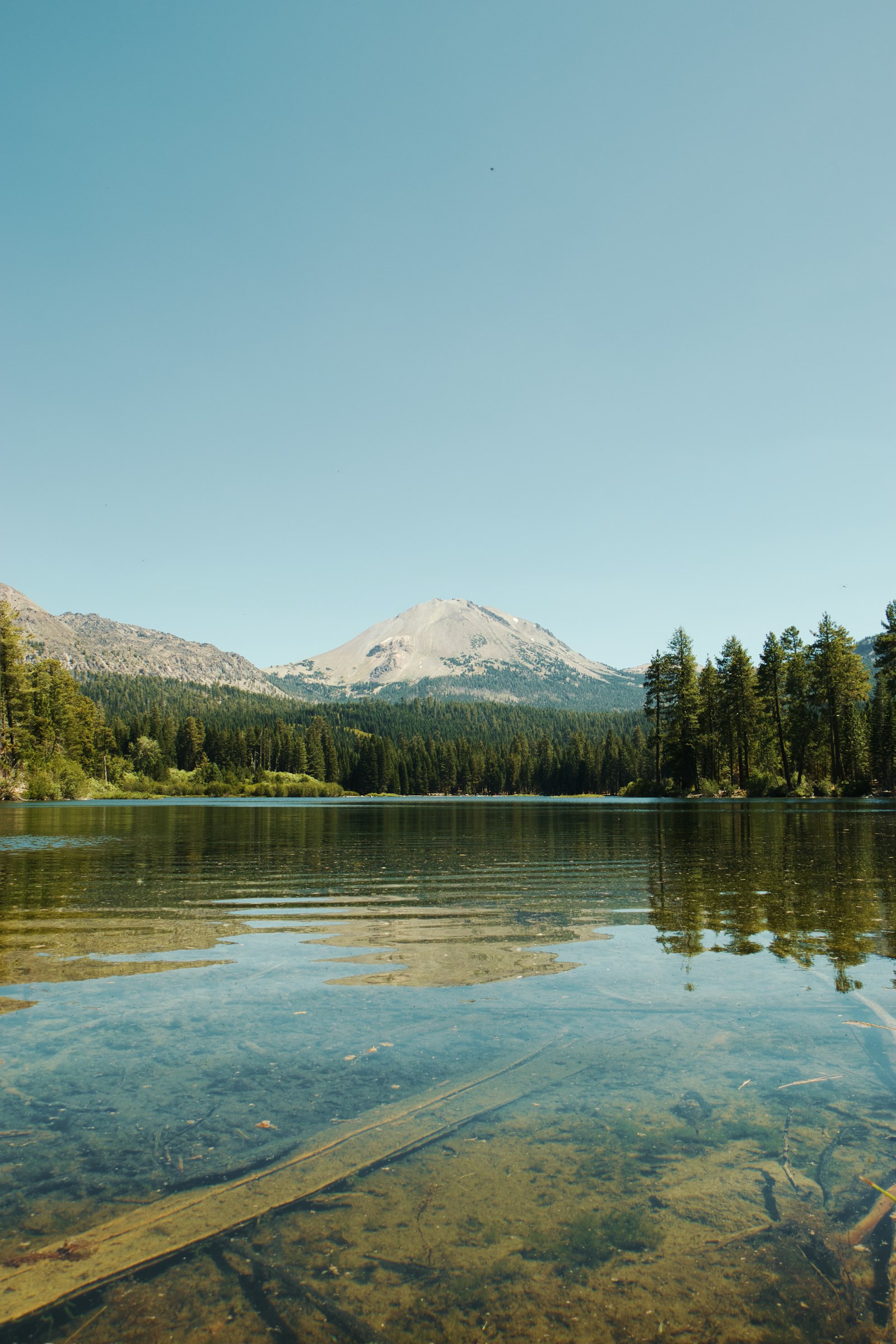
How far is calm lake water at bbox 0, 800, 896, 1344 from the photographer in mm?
2990

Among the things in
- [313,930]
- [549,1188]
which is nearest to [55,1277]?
[549,1188]

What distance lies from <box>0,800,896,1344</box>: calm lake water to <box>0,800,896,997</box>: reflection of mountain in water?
12 cm

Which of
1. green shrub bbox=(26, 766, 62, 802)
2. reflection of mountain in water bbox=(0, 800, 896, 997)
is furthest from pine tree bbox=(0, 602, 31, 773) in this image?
reflection of mountain in water bbox=(0, 800, 896, 997)

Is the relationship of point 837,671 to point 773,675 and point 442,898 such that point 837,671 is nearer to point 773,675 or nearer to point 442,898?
Result: point 773,675

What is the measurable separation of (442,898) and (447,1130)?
948cm

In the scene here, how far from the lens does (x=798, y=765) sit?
85.0m

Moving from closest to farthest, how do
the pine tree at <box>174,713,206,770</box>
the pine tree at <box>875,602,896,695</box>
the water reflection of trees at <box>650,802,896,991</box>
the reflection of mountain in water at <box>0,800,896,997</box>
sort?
the reflection of mountain in water at <box>0,800,896,997</box>, the water reflection of trees at <box>650,802,896,991</box>, the pine tree at <box>875,602,896,695</box>, the pine tree at <box>174,713,206,770</box>

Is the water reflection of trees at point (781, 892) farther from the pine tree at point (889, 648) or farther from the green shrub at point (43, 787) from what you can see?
the green shrub at point (43, 787)

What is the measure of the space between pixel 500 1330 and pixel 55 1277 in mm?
1848

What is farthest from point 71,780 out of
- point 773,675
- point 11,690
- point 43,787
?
point 773,675

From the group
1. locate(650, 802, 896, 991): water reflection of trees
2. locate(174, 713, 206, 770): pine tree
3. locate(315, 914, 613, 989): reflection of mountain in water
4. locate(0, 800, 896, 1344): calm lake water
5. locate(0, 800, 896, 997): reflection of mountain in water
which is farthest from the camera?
locate(174, 713, 206, 770): pine tree

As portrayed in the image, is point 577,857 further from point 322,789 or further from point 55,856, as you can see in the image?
point 322,789

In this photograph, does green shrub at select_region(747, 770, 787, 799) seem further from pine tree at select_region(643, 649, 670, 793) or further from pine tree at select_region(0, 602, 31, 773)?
pine tree at select_region(0, 602, 31, 773)

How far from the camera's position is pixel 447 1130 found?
4379 millimetres
